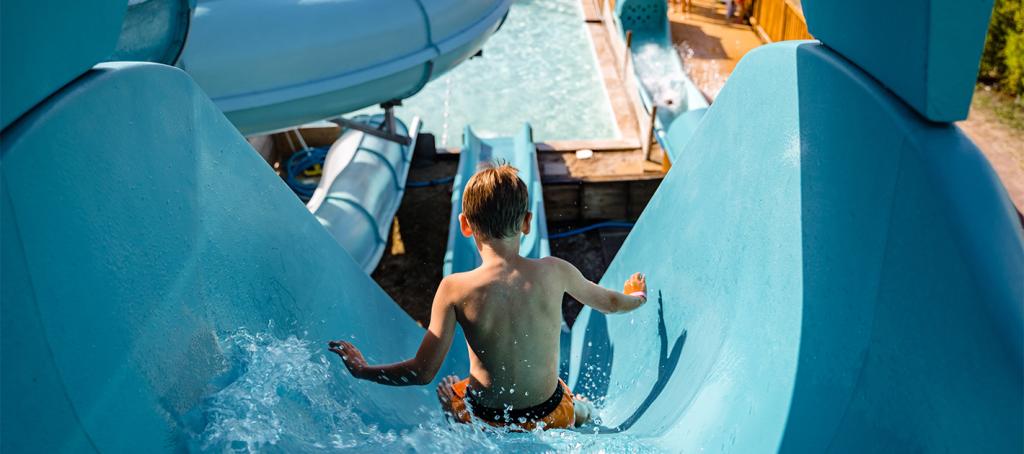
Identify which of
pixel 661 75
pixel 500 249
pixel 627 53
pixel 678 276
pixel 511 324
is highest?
pixel 500 249

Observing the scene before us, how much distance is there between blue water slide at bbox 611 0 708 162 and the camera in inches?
228

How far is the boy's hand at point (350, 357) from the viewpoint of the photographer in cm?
185

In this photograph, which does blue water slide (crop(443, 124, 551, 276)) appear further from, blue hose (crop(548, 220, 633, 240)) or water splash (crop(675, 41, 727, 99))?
water splash (crop(675, 41, 727, 99))

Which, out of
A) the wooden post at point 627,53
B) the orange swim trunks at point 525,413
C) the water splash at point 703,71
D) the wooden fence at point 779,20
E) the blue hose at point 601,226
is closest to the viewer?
the orange swim trunks at point 525,413

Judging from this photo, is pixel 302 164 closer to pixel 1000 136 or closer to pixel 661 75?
pixel 661 75

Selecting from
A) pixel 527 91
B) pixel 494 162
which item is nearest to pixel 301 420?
pixel 494 162

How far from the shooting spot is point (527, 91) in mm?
9352

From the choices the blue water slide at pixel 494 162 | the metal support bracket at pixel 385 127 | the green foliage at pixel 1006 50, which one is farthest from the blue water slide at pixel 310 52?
the green foliage at pixel 1006 50

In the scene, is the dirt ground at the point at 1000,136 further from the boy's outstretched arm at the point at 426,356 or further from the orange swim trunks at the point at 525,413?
the boy's outstretched arm at the point at 426,356

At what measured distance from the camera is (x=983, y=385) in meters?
1.10

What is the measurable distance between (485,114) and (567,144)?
8.22 feet

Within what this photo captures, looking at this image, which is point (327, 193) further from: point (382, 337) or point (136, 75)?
point (136, 75)

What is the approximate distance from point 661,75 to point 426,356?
654cm

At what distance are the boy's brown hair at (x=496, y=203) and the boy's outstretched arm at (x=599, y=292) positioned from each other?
0.67 ft
